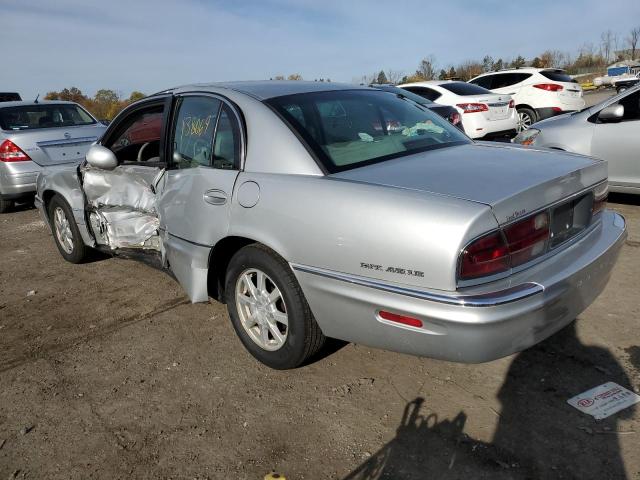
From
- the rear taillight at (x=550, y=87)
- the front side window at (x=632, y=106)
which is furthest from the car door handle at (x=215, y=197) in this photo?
the rear taillight at (x=550, y=87)

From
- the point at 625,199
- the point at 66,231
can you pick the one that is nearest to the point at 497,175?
the point at 66,231

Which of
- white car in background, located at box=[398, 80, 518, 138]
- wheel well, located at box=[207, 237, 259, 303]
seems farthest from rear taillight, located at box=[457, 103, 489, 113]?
wheel well, located at box=[207, 237, 259, 303]

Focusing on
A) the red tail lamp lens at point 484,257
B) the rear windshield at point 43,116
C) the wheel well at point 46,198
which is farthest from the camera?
the rear windshield at point 43,116

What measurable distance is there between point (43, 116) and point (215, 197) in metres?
6.54

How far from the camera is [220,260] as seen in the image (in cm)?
338

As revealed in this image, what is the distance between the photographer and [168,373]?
3.29m

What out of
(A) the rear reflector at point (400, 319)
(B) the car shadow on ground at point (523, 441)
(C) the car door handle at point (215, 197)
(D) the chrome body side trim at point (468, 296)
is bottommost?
(B) the car shadow on ground at point (523, 441)

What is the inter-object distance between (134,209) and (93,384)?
1.58 m

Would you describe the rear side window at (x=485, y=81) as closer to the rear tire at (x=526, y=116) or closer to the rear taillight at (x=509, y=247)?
the rear tire at (x=526, y=116)

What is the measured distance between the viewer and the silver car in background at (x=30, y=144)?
7699 millimetres

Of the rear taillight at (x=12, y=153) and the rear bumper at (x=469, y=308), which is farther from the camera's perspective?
the rear taillight at (x=12, y=153)

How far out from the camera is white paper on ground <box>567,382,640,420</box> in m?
2.60

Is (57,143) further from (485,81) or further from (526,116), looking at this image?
(485,81)

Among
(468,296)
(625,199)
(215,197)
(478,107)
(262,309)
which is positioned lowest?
(625,199)
